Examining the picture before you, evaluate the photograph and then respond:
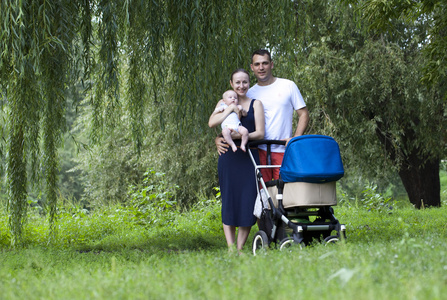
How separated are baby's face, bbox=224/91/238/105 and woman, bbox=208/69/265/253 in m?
0.09

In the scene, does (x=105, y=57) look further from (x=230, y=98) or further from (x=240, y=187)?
(x=240, y=187)

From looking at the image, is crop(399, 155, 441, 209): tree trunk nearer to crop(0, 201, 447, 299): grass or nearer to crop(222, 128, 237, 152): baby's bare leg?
crop(222, 128, 237, 152): baby's bare leg

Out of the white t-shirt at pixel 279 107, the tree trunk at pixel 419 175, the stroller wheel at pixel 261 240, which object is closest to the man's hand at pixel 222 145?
the white t-shirt at pixel 279 107

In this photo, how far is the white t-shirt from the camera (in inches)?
195

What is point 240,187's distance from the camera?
4.96m

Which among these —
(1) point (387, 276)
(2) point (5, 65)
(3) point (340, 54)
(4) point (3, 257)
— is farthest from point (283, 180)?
(3) point (340, 54)

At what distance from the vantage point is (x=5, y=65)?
459 cm

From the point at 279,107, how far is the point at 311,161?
35.4 inches

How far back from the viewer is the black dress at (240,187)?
4918 millimetres

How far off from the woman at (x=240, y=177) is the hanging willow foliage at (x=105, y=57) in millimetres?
685

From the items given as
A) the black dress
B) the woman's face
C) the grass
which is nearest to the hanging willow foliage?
the woman's face

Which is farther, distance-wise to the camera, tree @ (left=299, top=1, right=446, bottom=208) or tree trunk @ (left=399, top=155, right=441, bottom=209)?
tree trunk @ (left=399, top=155, right=441, bottom=209)

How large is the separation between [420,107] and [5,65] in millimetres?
9216

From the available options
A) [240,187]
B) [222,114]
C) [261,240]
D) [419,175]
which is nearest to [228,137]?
[222,114]
